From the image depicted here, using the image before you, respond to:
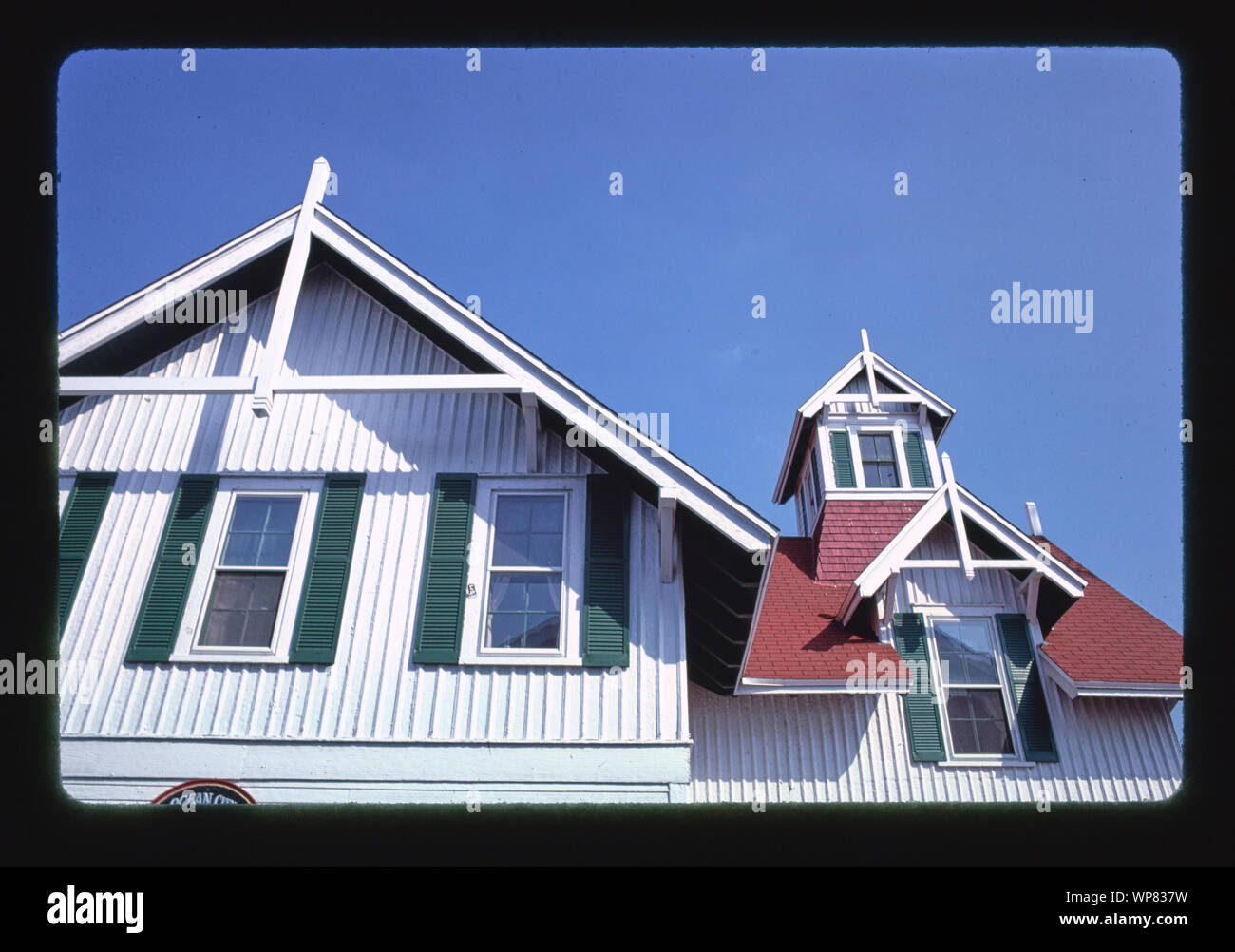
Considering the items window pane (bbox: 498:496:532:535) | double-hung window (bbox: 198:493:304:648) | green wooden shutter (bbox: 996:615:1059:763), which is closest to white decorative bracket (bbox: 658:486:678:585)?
window pane (bbox: 498:496:532:535)

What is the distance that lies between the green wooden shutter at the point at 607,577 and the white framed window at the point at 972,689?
3.98 meters

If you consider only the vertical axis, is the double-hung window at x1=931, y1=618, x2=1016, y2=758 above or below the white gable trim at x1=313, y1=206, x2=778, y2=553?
below

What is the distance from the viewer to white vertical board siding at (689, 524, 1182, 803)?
8.45m

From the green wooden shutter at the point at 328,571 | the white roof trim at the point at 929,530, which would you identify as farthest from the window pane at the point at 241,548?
the white roof trim at the point at 929,530

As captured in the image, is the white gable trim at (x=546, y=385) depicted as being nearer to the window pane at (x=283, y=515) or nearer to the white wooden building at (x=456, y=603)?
the white wooden building at (x=456, y=603)

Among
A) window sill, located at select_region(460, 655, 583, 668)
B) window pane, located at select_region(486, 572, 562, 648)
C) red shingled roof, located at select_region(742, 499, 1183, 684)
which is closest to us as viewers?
window sill, located at select_region(460, 655, 583, 668)

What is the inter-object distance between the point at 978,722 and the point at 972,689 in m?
0.33

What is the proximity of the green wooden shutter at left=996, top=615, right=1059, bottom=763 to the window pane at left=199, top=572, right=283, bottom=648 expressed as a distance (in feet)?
23.0

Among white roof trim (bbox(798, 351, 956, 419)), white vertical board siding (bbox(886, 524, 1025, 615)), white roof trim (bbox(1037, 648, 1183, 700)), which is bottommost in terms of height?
white roof trim (bbox(1037, 648, 1183, 700))

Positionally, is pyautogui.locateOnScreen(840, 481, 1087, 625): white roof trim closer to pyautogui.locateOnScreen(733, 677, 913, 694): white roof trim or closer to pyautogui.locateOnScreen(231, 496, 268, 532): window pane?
pyautogui.locateOnScreen(733, 677, 913, 694): white roof trim

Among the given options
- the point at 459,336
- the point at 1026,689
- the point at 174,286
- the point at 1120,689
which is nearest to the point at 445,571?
the point at 459,336

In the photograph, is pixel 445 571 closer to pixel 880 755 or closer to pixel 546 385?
pixel 546 385
